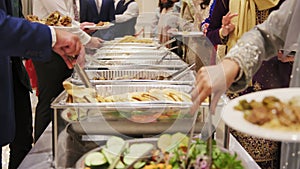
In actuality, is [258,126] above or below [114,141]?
above

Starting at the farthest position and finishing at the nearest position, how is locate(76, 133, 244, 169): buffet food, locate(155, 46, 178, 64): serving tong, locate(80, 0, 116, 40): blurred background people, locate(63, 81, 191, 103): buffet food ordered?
1. locate(80, 0, 116, 40): blurred background people
2. locate(155, 46, 178, 64): serving tong
3. locate(63, 81, 191, 103): buffet food
4. locate(76, 133, 244, 169): buffet food

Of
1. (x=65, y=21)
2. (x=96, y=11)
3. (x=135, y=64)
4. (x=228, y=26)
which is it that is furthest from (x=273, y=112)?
(x=96, y=11)

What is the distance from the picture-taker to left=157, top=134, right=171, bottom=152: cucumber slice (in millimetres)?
821

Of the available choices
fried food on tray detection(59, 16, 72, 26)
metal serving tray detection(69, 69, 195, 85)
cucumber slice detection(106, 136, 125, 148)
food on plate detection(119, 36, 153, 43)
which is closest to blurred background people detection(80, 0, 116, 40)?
fried food on tray detection(59, 16, 72, 26)

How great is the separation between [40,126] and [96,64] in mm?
465

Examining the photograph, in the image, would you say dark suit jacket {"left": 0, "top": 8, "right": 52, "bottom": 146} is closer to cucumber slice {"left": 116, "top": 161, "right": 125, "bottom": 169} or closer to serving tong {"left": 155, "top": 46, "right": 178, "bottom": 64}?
cucumber slice {"left": 116, "top": 161, "right": 125, "bottom": 169}

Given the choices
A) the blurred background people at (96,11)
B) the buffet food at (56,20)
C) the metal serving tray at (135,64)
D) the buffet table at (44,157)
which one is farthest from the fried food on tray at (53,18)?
the buffet table at (44,157)

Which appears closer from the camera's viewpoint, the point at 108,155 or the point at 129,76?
the point at 108,155

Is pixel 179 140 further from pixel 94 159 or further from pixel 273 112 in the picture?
pixel 273 112

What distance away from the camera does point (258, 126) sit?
21.5 inches

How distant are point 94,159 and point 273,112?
0.36 meters

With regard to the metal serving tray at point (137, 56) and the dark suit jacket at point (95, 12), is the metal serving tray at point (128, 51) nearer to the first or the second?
the metal serving tray at point (137, 56)

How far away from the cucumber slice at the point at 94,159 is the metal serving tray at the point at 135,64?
604 mm

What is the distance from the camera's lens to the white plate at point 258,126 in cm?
52
